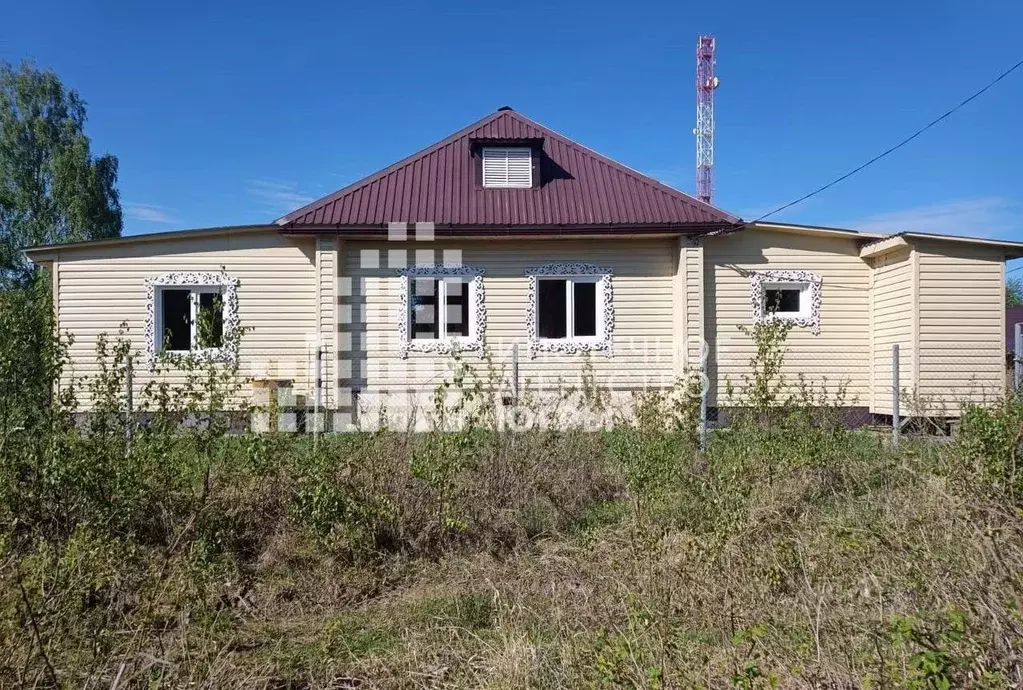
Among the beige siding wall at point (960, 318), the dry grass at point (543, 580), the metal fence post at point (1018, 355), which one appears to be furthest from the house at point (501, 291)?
the dry grass at point (543, 580)

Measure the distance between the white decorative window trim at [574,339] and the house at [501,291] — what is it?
24mm

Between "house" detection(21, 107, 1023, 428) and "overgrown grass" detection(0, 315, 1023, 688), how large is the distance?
16.7 feet

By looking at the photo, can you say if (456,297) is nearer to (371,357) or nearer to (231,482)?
(371,357)

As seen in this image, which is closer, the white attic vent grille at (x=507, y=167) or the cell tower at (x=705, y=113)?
the white attic vent grille at (x=507, y=167)

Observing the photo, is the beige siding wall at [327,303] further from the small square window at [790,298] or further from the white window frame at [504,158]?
the small square window at [790,298]

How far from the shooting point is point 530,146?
1239 cm

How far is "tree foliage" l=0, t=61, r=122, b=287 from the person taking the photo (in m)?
25.2

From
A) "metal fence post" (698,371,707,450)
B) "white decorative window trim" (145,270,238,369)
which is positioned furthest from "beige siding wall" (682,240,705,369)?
"white decorative window trim" (145,270,238,369)

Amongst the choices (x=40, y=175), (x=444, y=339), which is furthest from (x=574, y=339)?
(x=40, y=175)

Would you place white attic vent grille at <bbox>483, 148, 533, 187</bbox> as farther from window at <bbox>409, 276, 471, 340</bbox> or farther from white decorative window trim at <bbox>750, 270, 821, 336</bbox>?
white decorative window trim at <bbox>750, 270, 821, 336</bbox>

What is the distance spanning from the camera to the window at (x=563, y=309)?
11.8 m

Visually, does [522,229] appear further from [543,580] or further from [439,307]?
[543,580]

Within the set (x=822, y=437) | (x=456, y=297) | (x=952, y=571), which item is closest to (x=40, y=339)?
(x=952, y=571)

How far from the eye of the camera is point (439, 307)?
1169cm
